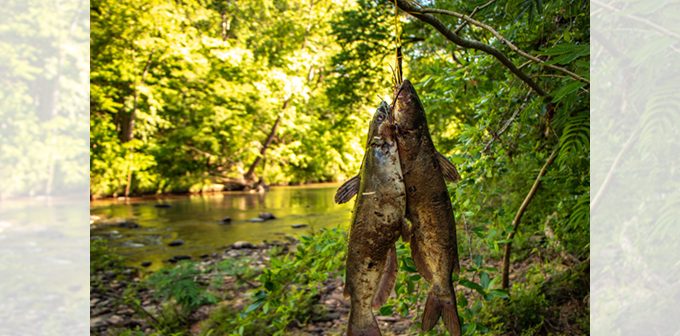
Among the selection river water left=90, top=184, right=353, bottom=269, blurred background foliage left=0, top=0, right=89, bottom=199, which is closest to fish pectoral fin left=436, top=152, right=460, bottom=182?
river water left=90, top=184, right=353, bottom=269

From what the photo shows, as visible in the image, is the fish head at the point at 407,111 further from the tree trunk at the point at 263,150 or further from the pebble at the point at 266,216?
the tree trunk at the point at 263,150

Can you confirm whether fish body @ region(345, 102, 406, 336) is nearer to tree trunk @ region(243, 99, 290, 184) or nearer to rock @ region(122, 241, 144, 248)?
rock @ region(122, 241, 144, 248)

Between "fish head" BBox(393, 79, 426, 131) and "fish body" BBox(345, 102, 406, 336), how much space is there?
0.07ft

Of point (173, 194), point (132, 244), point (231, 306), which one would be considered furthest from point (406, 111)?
point (173, 194)

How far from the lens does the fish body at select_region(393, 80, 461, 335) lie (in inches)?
33.3

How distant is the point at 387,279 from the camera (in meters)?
0.86

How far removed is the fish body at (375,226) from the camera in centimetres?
82

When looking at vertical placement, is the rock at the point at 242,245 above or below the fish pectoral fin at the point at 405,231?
below

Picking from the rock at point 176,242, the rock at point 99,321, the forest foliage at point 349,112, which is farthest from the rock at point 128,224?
the rock at point 99,321

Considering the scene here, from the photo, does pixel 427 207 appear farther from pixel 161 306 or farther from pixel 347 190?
pixel 161 306

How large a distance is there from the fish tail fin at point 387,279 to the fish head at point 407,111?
0.77ft

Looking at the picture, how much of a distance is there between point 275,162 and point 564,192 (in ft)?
56.2

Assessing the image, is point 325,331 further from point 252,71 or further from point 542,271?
point 252,71

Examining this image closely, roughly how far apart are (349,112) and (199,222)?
4513 mm
